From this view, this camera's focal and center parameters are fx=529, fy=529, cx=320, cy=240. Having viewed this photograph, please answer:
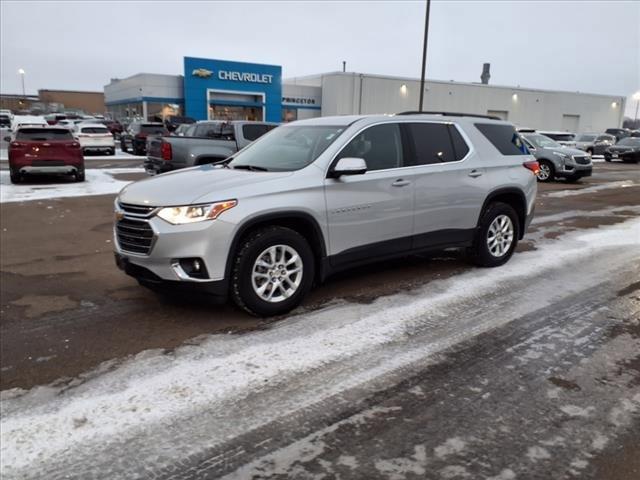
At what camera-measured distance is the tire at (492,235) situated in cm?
624

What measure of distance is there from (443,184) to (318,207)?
66.3 inches

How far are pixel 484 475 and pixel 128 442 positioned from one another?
192cm

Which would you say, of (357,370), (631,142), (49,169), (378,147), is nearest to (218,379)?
(357,370)

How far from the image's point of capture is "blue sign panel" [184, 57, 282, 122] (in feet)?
140

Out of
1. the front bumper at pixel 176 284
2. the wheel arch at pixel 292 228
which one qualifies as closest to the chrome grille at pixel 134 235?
the front bumper at pixel 176 284

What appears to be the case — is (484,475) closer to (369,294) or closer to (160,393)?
(160,393)

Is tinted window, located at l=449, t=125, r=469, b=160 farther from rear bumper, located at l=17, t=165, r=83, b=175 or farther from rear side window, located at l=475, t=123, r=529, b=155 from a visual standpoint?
rear bumper, located at l=17, t=165, r=83, b=175

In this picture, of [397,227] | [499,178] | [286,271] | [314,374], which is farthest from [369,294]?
[499,178]

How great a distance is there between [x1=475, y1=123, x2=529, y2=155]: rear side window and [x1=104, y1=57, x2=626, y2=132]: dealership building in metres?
39.5

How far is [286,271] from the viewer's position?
15.4ft

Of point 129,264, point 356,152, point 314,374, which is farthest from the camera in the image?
point 356,152

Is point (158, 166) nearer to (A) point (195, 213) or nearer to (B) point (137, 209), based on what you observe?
(B) point (137, 209)

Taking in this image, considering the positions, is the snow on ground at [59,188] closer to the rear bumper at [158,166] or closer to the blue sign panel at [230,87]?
the rear bumper at [158,166]

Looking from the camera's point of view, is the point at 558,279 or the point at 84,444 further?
the point at 558,279
